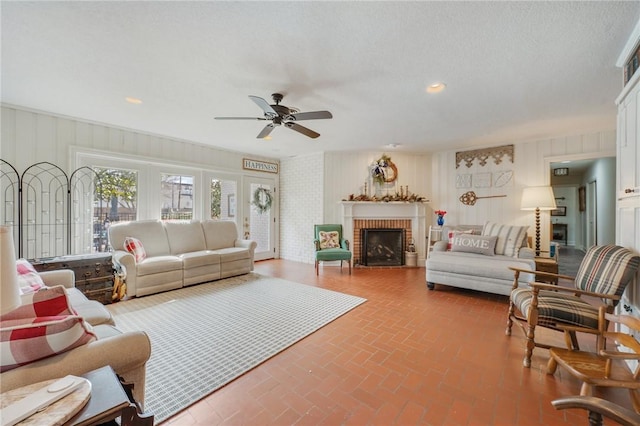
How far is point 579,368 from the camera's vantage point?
1515 millimetres

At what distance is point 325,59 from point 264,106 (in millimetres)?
718

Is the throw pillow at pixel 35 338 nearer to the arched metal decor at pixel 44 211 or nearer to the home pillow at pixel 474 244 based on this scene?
the arched metal decor at pixel 44 211

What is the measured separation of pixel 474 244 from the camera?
3938mm

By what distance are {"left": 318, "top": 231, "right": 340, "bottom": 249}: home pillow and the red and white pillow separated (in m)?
4.09

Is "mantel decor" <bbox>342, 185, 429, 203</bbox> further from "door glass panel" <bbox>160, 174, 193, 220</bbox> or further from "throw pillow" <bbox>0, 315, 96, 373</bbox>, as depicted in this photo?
"throw pillow" <bbox>0, 315, 96, 373</bbox>

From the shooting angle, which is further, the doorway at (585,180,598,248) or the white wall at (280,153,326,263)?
the doorway at (585,180,598,248)

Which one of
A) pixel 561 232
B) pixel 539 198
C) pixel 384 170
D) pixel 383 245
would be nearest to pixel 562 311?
pixel 539 198

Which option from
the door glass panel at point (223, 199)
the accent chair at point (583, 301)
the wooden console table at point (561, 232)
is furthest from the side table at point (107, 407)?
the wooden console table at point (561, 232)

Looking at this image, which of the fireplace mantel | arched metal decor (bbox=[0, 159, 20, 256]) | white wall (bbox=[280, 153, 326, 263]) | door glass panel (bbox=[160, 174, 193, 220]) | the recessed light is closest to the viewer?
the recessed light

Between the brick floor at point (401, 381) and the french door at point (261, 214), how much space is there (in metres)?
3.69

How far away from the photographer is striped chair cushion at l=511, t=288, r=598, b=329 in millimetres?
1837

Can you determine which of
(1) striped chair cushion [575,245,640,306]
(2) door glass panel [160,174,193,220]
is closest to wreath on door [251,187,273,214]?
(2) door glass panel [160,174,193,220]

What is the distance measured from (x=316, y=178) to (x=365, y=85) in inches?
128

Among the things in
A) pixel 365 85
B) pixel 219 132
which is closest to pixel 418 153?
pixel 365 85
